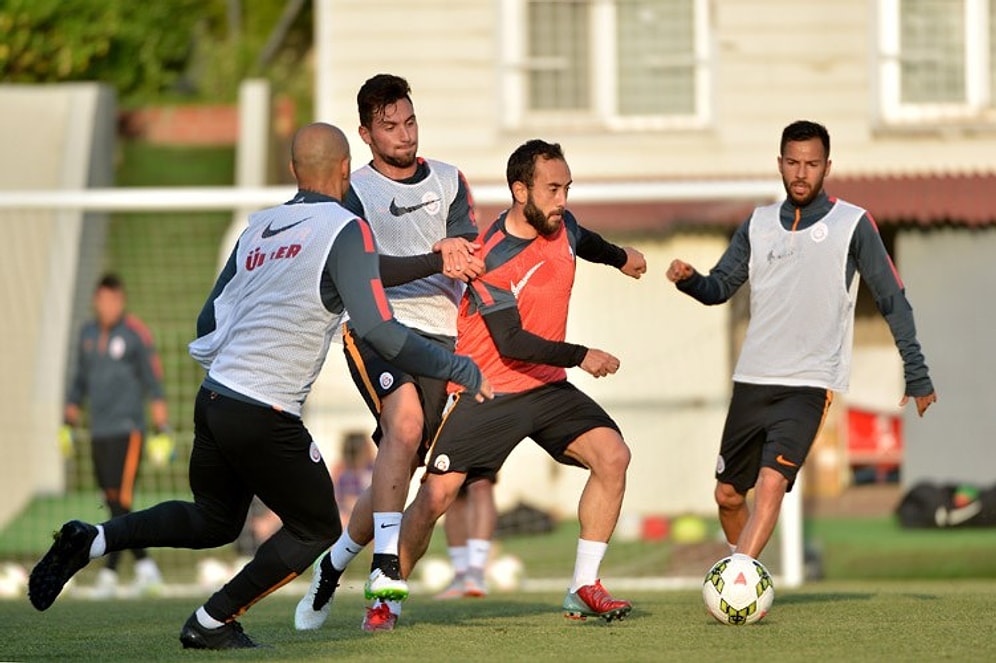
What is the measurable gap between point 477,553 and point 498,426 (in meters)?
3.83

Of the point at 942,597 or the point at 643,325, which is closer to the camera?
the point at 942,597

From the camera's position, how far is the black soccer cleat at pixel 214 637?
7.84m

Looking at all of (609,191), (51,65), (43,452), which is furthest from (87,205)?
(51,65)

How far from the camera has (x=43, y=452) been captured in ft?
55.4

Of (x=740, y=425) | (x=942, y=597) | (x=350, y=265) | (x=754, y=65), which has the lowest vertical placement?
(x=942, y=597)

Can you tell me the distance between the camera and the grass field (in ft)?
24.8

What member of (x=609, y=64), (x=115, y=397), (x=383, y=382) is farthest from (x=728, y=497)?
(x=609, y=64)

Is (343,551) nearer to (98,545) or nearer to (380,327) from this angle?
(98,545)

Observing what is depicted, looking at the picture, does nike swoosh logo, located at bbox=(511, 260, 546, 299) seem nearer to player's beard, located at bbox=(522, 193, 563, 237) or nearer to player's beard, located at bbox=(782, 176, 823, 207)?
player's beard, located at bbox=(522, 193, 563, 237)

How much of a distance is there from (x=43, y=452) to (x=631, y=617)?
887cm

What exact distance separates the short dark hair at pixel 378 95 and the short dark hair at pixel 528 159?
1.95 feet

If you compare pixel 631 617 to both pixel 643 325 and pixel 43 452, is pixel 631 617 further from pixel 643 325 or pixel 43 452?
pixel 43 452

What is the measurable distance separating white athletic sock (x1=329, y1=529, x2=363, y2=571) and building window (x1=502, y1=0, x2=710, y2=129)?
35.7 ft

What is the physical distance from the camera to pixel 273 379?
300 inches
